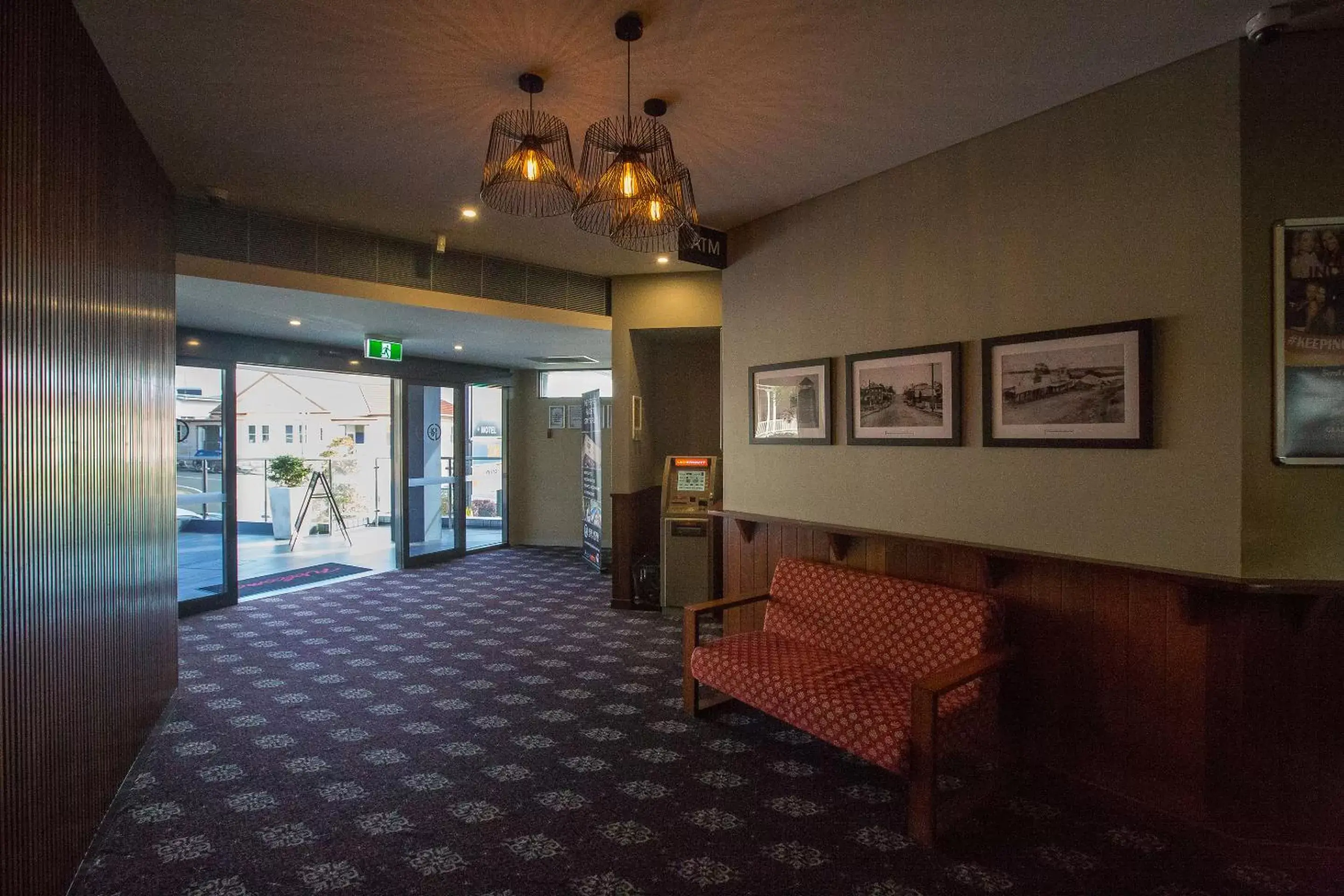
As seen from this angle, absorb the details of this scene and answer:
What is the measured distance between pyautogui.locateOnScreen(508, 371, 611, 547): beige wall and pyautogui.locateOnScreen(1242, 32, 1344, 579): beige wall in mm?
7934

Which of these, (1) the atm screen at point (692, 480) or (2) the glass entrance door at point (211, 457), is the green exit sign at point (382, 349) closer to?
(2) the glass entrance door at point (211, 457)

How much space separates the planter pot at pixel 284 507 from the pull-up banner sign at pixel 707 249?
26.9ft

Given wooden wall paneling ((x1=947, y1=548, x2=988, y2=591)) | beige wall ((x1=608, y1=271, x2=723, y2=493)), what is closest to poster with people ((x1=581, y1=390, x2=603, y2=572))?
beige wall ((x1=608, y1=271, x2=723, y2=493))

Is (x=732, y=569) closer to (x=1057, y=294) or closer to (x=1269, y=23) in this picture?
(x=1057, y=294)

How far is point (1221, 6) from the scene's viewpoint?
2.39 meters

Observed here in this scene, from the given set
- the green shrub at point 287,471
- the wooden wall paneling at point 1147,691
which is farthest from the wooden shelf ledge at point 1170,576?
the green shrub at point 287,471

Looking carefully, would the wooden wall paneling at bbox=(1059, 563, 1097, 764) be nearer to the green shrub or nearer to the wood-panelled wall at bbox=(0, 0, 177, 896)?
the wood-panelled wall at bbox=(0, 0, 177, 896)

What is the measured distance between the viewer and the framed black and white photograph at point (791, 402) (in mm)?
4207

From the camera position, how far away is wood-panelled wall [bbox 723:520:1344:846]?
8.43ft

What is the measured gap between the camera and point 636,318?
6277mm

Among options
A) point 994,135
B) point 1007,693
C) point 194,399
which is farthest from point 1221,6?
point 194,399

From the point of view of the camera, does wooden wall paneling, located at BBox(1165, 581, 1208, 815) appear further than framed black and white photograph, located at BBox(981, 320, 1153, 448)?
No

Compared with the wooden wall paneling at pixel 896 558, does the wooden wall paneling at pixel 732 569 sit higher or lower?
lower

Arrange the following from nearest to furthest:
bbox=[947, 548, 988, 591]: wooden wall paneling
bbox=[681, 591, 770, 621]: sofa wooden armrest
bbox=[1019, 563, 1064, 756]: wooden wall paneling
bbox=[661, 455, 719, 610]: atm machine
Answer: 1. bbox=[1019, 563, 1064, 756]: wooden wall paneling
2. bbox=[947, 548, 988, 591]: wooden wall paneling
3. bbox=[681, 591, 770, 621]: sofa wooden armrest
4. bbox=[661, 455, 719, 610]: atm machine
